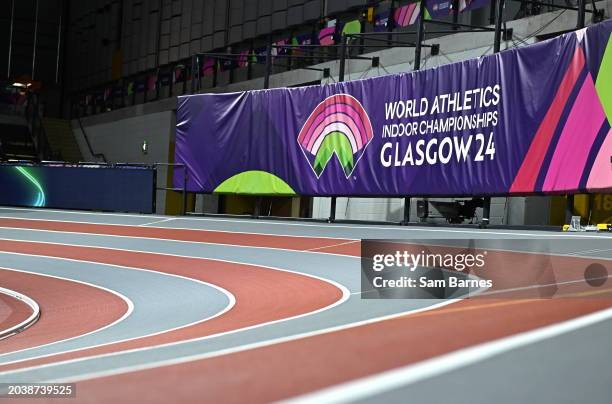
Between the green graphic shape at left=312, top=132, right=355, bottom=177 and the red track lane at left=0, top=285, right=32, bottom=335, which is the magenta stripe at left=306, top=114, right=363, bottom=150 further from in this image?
the red track lane at left=0, top=285, right=32, bottom=335

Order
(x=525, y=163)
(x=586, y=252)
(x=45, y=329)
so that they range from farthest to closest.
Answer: (x=525, y=163) < (x=586, y=252) < (x=45, y=329)

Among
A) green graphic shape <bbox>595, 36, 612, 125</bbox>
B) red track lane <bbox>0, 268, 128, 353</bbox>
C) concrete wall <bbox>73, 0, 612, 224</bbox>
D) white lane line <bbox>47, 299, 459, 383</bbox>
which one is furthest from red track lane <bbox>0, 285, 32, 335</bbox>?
concrete wall <bbox>73, 0, 612, 224</bbox>

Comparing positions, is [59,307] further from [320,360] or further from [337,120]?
[337,120]

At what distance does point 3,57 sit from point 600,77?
95.9ft

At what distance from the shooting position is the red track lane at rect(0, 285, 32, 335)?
5.47 metres

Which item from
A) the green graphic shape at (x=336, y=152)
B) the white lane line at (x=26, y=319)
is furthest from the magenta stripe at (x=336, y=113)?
the white lane line at (x=26, y=319)

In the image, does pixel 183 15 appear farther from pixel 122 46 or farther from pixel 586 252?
A: pixel 586 252

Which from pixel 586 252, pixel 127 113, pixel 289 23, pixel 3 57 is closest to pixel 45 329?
pixel 586 252

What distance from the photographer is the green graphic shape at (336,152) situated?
41.3 feet

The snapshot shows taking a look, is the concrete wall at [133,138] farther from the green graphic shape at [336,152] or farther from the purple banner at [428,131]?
the green graphic shape at [336,152]

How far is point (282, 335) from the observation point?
3389 millimetres

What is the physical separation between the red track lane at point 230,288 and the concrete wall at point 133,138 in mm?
14174

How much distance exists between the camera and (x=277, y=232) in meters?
11.2

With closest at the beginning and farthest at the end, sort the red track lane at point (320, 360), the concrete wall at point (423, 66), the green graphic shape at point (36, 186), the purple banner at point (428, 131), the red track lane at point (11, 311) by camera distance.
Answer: the red track lane at point (320, 360)
the red track lane at point (11, 311)
the purple banner at point (428, 131)
the concrete wall at point (423, 66)
the green graphic shape at point (36, 186)
